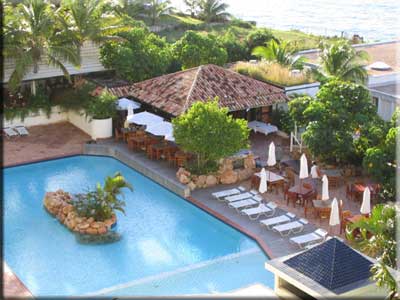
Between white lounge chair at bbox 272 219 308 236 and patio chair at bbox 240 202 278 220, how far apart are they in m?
1.18

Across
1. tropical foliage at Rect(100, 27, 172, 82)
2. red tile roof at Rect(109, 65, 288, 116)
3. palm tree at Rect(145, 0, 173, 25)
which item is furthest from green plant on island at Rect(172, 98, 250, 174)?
palm tree at Rect(145, 0, 173, 25)

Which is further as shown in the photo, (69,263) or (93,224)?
(93,224)

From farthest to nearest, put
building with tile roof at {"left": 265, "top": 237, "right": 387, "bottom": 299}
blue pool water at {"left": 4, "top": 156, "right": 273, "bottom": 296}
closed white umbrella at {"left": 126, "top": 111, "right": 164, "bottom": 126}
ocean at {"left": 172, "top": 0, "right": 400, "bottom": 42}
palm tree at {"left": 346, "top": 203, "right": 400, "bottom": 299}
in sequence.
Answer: ocean at {"left": 172, "top": 0, "right": 400, "bottom": 42}
closed white umbrella at {"left": 126, "top": 111, "right": 164, "bottom": 126}
blue pool water at {"left": 4, "top": 156, "right": 273, "bottom": 296}
palm tree at {"left": 346, "top": 203, "right": 400, "bottom": 299}
building with tile roof at {"left": 265, "top": 237, "right": 387, "bottom": 299}

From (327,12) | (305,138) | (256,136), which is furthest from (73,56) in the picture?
(327,12)

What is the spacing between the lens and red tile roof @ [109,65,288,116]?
29406 millimetres

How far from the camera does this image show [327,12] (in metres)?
86.1

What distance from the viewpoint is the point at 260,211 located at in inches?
908

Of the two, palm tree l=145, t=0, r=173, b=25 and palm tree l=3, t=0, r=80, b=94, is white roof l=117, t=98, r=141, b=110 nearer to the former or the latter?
palm tree l=3, t=0, r=80, b=94

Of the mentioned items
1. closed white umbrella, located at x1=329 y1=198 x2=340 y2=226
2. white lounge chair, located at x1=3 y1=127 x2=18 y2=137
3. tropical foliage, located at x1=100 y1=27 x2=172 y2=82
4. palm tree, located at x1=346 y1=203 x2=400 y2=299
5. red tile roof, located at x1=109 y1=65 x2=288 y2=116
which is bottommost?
white lounge chair, located at x1=3 y1=127 x2=18 y2=137

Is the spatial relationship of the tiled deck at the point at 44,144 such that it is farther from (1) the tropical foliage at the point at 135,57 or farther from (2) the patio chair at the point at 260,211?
(2) the patio chair at the point at 260,211

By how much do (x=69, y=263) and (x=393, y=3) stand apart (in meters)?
85.9

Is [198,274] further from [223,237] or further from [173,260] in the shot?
[223,237]

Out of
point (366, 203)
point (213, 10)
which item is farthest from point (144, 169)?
point (213, 10)

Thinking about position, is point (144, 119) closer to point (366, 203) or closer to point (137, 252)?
point (137, 252)
